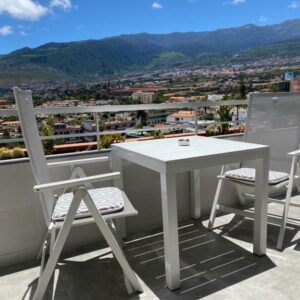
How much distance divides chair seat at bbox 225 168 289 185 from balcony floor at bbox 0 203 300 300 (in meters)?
0.47

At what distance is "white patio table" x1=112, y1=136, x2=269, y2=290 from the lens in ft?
6.13

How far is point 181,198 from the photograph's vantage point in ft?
9.99

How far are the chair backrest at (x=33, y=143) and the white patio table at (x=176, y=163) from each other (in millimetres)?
596

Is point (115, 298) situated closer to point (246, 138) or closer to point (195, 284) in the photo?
point (195, 284)

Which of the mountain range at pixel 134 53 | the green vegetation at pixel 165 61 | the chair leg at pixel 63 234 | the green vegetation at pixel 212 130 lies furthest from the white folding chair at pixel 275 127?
the green vegetation at pixel 165 61

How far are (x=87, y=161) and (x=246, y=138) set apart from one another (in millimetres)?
1541

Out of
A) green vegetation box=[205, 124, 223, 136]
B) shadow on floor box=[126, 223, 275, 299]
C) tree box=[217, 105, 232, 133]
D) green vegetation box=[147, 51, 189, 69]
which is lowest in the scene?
shadow on floor box=[126, 223, 275, 299]

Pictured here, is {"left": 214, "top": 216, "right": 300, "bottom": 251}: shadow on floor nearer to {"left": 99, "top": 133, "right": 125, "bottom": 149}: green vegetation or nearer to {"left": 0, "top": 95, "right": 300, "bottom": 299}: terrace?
{"left": 0, "top": 95, "right": 300, "bottom": 299}: terrace

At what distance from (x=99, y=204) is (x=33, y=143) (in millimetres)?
565

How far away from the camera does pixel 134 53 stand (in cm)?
2639

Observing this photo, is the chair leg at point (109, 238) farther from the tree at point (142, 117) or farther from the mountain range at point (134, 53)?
the mountain range at point (134, 53)

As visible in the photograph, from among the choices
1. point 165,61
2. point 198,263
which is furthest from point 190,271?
point 165,61

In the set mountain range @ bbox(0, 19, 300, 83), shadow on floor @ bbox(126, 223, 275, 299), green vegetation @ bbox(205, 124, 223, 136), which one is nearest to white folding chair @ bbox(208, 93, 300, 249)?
shadow on floor @ bbox(126, 223, 275, 299)

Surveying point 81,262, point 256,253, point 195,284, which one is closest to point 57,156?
point 81,262
